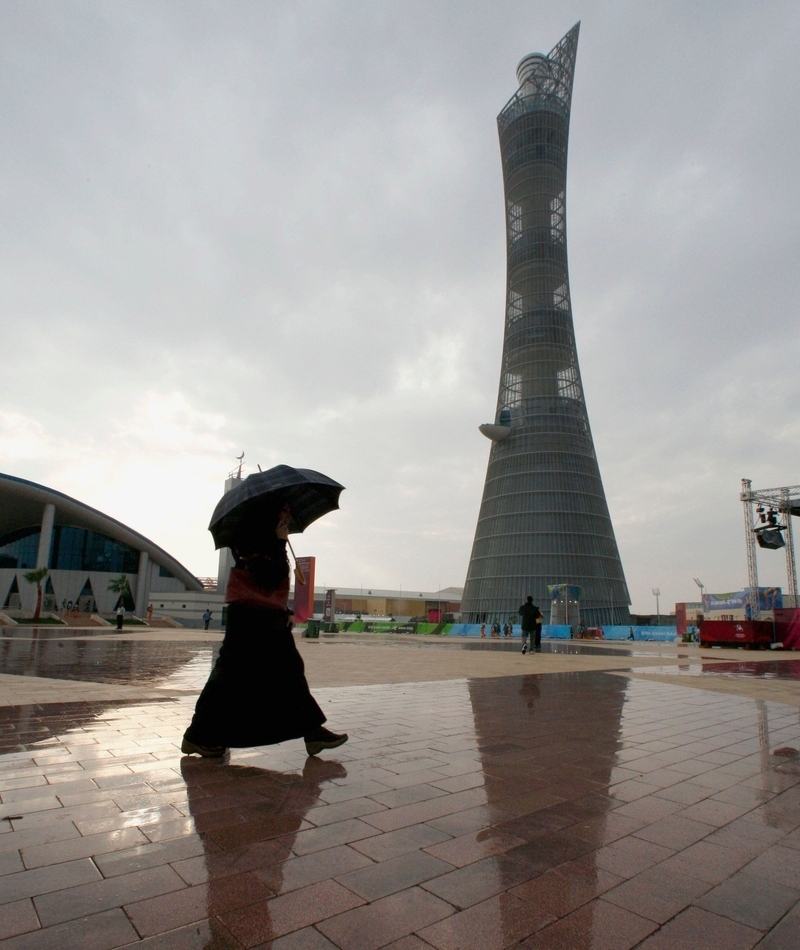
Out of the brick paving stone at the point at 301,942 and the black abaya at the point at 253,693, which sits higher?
the black abaya at the point at 253,693

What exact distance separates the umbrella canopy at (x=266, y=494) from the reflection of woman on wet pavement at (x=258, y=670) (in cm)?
7

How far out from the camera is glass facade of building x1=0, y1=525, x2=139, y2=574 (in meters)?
63.7

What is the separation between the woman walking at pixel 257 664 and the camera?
4340 mm

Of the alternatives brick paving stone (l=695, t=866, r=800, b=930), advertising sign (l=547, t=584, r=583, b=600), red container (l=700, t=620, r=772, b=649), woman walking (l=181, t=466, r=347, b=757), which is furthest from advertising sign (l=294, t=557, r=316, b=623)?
brick paving stone (l=695, t=866, r=800, b=930)

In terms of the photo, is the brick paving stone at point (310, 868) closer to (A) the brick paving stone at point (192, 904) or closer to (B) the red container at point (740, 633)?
(A) the brick paving stone at point (192, 904)

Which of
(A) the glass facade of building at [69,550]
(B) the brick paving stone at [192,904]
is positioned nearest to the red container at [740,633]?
(B) the brick paving stone at [192,904]

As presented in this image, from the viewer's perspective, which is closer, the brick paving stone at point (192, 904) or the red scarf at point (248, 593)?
the brick paving stone at point (192, 904)

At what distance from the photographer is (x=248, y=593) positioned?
4555 mm

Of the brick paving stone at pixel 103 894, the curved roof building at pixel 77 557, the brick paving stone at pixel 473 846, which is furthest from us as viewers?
the curved roof building at pixel 77 557

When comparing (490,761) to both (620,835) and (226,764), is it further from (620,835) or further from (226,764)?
(226,764)

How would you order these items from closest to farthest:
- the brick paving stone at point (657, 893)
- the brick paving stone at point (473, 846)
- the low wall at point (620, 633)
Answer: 1. the brick paving stone at point (657, 893)
2. the brick paving stone at point (473, 846)
3. the low wall at point (620, 633)

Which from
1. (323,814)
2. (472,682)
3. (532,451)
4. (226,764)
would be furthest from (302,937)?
(532,451)

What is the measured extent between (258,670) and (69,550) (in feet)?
224

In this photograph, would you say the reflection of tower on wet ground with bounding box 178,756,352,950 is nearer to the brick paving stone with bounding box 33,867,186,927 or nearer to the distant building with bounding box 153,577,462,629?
the brick paving stone with bounding box 33,867,186,927
